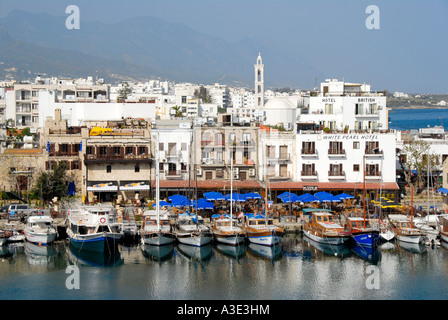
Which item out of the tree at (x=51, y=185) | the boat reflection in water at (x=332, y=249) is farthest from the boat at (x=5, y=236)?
the boat reflection in water at (x=332, y=249)

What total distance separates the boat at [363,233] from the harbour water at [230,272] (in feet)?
2.18

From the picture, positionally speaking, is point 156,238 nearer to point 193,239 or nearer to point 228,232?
point 193,239

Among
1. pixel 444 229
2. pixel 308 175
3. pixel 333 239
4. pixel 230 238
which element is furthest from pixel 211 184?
pixel 444 229

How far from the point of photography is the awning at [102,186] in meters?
55.7

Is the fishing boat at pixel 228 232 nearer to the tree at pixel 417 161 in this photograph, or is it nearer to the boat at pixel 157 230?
the boat at pixel 157 230

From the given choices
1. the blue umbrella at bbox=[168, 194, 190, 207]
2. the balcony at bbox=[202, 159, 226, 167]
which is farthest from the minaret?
the blue umbrella at bbox=[168, 194, 190, 207]

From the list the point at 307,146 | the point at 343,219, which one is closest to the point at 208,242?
the point at 343,219

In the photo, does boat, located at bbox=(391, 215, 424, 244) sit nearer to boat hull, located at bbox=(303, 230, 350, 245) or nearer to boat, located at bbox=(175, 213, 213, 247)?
boat hull, located at bbox=(303, 230, 350, 245)

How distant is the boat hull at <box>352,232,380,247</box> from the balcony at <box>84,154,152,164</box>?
19.8 m

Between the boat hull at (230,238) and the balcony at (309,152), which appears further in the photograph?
the balcony at (309,152)

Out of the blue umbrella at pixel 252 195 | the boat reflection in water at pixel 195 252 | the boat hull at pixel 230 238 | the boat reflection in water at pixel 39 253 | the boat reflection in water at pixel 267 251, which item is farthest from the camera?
the blue umbrella at pixel 252 195

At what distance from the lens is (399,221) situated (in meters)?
47.2

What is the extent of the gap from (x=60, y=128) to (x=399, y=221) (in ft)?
101

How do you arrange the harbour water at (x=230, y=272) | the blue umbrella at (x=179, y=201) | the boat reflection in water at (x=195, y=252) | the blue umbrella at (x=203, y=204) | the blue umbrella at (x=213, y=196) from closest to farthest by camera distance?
the harbour water at (x=230, y=272) < the boat reflection in water at (x=195, y=252) < the blue umbrella at (x=203, y=204) < the blue umbrella at (x=179, y=201) < the blue umbrella at (x=213, y=196)
